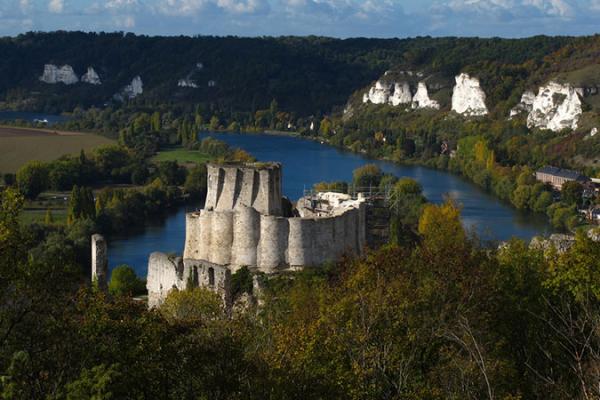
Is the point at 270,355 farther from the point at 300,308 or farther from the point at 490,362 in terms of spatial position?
the point at 300,308

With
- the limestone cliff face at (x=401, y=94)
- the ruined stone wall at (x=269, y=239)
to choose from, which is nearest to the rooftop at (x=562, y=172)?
the ruined stone wall at (x=269, y=239)

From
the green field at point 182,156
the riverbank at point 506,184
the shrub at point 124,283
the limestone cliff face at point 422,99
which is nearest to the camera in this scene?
the shrub at point 124,283

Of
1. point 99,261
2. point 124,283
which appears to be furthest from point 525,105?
point 99,261

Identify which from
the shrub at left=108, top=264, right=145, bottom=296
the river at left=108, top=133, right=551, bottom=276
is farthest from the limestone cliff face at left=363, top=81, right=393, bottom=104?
the shrub at left=108, top=264, right=145, bottom=296

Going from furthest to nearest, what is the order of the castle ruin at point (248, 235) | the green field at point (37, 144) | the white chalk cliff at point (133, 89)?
the white chalk cliff at point (133, 89) < the green field at point (37, 144) < the castle ruin at point (248, 235)

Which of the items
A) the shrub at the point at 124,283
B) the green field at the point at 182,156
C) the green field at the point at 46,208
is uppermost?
the shrub at the point at 124,283

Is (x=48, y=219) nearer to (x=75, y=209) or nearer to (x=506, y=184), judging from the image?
(x=75, y=209)

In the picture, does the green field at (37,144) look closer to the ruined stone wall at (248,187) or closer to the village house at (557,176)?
the village house at (557,176)
